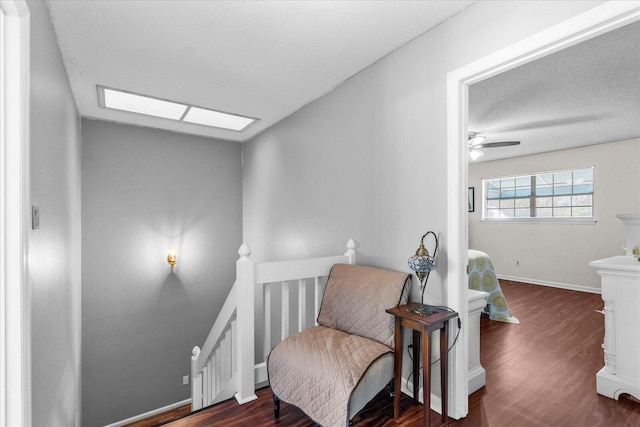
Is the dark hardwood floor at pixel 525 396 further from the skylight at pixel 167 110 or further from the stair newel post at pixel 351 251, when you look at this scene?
the skylight at pixel 167 110

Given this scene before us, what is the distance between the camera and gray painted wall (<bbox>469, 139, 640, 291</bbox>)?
194 inches

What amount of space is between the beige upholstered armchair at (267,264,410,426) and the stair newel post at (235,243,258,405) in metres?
0.29

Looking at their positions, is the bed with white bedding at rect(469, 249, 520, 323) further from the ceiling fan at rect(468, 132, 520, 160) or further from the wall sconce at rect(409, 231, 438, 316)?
the wall sconce at rect(409, 231, 438, 316)

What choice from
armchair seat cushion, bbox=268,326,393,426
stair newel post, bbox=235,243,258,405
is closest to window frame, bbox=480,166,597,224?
armchair seat cushion, bbox=268,326,393,426

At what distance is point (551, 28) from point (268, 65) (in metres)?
1.85

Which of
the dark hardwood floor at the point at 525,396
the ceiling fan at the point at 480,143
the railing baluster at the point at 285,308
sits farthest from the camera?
the ceiling fan at the point at 480,143

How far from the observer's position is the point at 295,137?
3.59 m

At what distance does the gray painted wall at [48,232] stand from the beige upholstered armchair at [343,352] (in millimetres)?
1137

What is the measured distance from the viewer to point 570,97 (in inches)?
125

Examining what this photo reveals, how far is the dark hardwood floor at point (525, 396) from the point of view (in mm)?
1930

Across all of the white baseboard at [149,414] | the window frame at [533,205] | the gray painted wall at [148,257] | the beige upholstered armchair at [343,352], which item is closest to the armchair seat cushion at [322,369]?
the beige upholstered armchair at [343,352]

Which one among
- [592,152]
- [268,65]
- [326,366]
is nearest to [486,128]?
[592,152]

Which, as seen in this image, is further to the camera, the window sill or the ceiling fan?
the window sill

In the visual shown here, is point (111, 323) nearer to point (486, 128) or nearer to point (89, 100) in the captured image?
point (89, 100)
